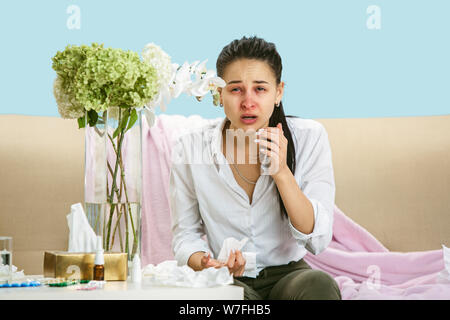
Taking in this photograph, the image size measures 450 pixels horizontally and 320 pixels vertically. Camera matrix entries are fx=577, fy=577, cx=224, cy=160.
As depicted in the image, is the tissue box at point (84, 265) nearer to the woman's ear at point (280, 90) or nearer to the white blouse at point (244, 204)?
the white blouse at point (244, 204)

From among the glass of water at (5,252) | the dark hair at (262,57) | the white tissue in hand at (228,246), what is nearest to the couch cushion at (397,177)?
the dark hair at (262,57)

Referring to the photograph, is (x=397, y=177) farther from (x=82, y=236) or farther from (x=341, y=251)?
(x=82, y=236)

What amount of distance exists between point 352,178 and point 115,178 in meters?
0.99

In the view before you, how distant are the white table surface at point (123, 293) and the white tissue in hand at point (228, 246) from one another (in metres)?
0.25

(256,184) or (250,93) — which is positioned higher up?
(250,93)

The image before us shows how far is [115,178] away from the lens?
111 cm

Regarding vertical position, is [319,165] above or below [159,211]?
above

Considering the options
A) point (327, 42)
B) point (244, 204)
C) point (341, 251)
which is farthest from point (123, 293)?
point (327, 42)

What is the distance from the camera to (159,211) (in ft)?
5.80

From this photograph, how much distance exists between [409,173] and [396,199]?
97 millimetres

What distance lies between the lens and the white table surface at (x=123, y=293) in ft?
2.90
